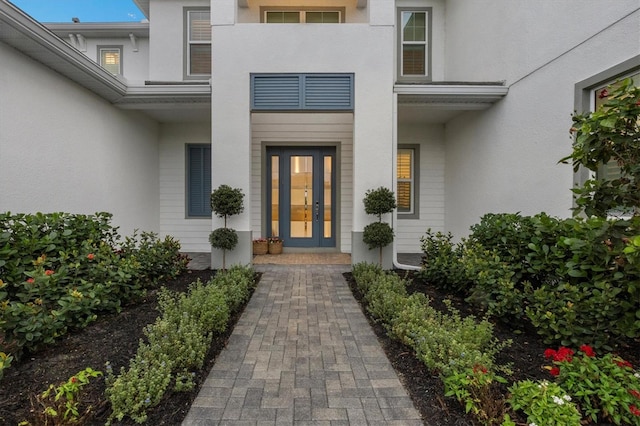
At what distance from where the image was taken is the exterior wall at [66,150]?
13.3 ft

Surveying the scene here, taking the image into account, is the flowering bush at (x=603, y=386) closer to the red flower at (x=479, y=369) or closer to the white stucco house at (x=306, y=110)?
the red flower at (x=479, y=369)

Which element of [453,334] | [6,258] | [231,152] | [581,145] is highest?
[231,152]

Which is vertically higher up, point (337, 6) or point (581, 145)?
point (337, 6)

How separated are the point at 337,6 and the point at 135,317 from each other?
7451 mm

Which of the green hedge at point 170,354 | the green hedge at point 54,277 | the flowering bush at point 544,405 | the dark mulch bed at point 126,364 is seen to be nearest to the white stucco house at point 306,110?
the green hedge at point 54,277

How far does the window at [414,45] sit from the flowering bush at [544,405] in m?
7.04

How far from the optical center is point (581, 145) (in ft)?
8.73

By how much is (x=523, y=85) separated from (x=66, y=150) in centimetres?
739

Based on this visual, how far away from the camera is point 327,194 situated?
24.2 feet

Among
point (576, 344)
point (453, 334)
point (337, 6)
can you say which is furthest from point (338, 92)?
point (576, 344)

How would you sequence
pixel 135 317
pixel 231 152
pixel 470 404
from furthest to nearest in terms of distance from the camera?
pixel 231 152, pixel 135 317, pixel 470 404

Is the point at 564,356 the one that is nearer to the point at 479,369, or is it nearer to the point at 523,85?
the point at 479,369

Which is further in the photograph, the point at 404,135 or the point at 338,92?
the point at 404,135

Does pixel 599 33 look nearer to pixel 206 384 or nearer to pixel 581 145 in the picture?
→ pixel 581 145
